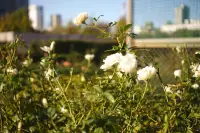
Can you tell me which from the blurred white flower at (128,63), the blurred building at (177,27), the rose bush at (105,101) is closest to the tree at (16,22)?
the blurred building at (177,27)

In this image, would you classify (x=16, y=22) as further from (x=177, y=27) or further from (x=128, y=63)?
(x=128, y=63)

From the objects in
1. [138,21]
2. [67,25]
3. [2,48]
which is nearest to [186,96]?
[2,48]

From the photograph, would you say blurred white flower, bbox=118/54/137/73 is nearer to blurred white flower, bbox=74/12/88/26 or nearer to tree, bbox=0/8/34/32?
blurred white flower, bbox=74/12/88/26

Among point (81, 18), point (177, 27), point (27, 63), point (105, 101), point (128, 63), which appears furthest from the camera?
point (177, 27)

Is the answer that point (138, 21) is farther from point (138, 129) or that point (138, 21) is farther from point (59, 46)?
point (59, 46)

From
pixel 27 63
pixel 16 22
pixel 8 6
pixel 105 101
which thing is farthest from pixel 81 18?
pixel 16 22

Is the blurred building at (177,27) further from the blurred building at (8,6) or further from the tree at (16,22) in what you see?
the tree at (16,22)
